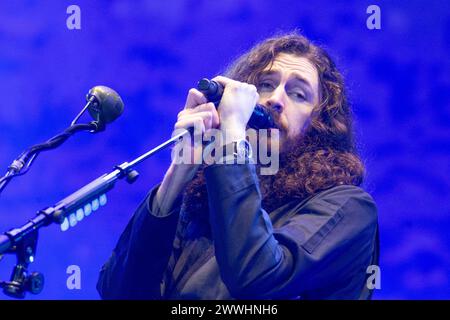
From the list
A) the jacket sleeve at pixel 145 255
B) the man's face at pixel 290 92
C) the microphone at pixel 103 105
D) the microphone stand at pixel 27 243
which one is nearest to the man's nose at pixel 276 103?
the man's face at pixel 290 92

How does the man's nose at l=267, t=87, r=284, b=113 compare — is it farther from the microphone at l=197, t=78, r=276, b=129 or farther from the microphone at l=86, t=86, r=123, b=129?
the microphone at l=86, t=86, r=123, b=129

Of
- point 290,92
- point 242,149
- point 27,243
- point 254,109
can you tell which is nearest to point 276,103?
point 290,92

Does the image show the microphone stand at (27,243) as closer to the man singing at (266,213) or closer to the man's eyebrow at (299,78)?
the man singing at (266,213)

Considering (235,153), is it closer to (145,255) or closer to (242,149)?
(242,149)

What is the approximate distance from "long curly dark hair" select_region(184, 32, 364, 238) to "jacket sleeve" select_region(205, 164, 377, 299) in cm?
16

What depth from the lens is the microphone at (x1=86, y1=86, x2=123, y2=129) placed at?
1.51 meters

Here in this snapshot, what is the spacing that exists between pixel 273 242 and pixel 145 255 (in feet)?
1.13

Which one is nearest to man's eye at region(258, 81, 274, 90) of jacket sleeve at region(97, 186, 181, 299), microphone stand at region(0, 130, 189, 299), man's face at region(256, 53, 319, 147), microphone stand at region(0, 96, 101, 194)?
man's face at region(256, 53, 319, 147)

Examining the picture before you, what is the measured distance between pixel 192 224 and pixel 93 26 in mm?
830

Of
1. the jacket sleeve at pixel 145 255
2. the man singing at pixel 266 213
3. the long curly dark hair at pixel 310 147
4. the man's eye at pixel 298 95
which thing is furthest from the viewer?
the man's eye at pixel 298 95

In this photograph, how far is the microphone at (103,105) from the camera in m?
1.51

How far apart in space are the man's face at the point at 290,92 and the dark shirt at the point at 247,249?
0.81 ft

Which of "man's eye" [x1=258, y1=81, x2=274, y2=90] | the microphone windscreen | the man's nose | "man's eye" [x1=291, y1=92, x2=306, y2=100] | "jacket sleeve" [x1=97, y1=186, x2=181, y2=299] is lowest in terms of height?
"jacket sleeve" [x1=97, y1=186, x2=181, y2=299]
